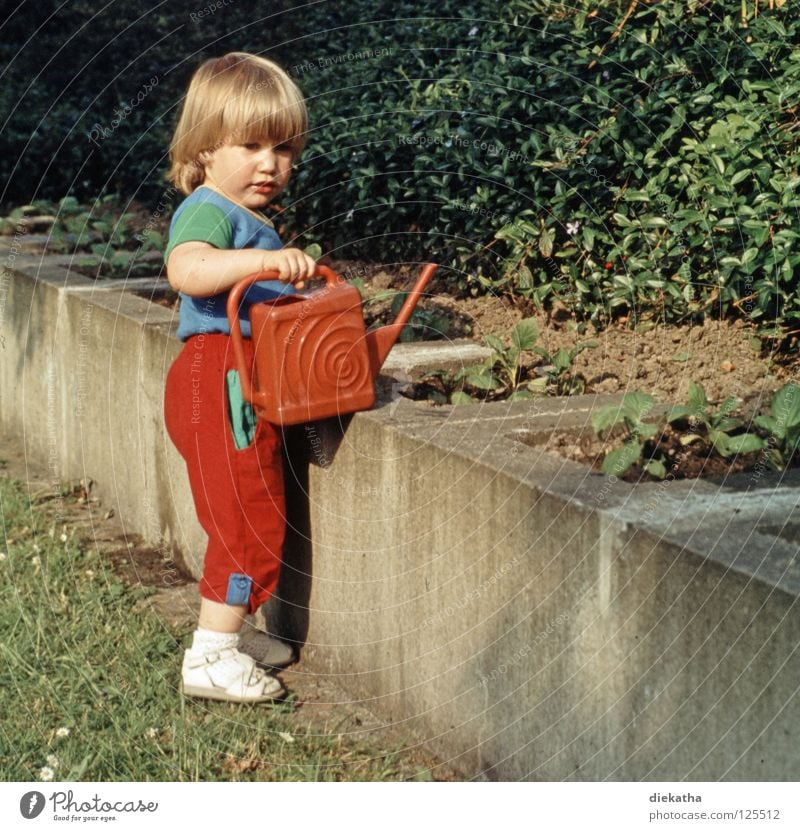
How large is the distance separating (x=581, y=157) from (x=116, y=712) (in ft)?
7.55

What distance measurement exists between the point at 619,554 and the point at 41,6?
8147mm

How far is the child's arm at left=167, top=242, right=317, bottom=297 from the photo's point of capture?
3.11 meters

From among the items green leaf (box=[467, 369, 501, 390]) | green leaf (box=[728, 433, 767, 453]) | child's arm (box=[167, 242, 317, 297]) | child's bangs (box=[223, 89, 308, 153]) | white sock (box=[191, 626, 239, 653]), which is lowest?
white sock (box=[191, 626, 239, 653])

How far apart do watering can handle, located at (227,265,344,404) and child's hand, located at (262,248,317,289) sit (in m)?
0.03

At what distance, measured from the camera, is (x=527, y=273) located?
4555 mm

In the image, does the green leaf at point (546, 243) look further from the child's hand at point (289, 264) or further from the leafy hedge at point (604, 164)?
the child's hand at point (289, 264)

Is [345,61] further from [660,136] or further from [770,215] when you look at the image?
[770,215]

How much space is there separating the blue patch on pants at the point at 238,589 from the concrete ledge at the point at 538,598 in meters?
0.24

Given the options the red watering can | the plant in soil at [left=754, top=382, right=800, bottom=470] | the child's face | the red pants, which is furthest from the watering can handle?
the plant in soil at [left=754, top=382, right=800, bottom=470]

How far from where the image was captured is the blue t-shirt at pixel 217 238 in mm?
Answer: 3320

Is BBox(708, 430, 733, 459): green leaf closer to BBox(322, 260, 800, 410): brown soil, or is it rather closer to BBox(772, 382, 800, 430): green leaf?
BBox(772, 382, 800, 430): green leaf

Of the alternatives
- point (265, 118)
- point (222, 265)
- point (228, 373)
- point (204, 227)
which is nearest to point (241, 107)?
point (265, 118)

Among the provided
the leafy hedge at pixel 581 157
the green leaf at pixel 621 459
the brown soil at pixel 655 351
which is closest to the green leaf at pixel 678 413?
the green leaf at pixel 621 459

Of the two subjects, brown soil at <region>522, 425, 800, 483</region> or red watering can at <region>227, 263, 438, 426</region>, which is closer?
brown soil at <region>522, 425, 800, 483</region>
